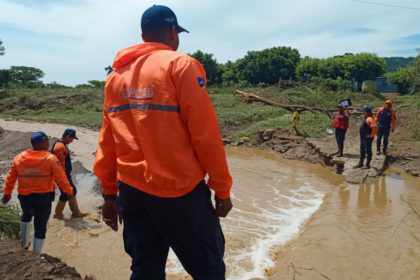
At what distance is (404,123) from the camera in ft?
51.6

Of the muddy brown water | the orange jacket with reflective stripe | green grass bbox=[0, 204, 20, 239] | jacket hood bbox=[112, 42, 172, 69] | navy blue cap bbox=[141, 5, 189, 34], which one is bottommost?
the muddy brown water

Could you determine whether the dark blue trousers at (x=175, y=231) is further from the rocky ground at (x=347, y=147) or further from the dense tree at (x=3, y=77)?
the dense tree at (x=3, y=77)

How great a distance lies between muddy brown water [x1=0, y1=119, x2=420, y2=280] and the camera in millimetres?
4855

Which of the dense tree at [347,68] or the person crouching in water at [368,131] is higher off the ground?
the dense tree at [347,68]

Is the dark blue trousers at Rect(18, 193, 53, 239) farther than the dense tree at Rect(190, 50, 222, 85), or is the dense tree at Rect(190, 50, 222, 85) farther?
the dense tree at Rect(190, 50, 222, 85)

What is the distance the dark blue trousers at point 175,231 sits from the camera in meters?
2.08

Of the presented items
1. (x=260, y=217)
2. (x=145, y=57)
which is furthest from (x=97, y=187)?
(x=145, y=57)

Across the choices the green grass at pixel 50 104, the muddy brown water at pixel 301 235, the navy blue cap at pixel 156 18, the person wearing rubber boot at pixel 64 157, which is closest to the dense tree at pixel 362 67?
the green grass at pixel 50 104

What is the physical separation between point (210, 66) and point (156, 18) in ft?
155

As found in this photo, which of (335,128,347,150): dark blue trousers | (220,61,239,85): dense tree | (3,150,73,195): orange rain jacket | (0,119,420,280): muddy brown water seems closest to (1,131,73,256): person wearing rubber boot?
(3,150,73,195): orange rain jacket

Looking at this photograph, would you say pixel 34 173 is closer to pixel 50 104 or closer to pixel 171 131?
pixel 171 131

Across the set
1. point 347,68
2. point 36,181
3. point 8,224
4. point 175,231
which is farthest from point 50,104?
point 175,231

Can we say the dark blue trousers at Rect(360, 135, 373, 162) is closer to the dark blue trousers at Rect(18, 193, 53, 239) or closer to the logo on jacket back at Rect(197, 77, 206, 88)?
the dark blue trousers at Rect(18, 193, 53, 239)

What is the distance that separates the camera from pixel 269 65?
1778 inches
